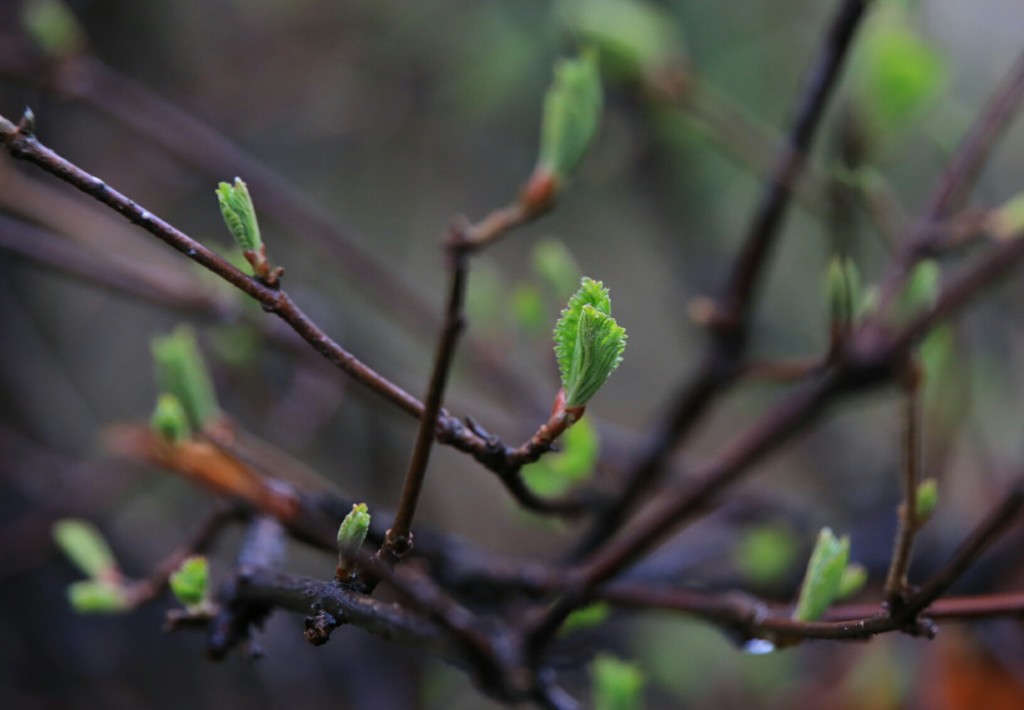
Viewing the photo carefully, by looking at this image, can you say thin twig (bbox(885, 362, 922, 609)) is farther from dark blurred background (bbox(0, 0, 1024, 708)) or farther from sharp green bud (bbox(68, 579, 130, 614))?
sharp green bud (bbox(68, 579, 130, 614))

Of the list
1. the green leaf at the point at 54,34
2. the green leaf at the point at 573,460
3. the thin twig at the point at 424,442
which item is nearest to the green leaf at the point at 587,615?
the green leaf at the point at 573,460

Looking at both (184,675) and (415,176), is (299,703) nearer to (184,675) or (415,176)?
(184,675)

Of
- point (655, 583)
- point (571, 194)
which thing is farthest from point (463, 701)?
point (571, 194)

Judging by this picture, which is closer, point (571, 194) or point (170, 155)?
point (170, 155)

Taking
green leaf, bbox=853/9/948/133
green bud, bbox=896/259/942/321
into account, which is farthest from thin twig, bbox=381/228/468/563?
green leaf, bbox=853/9/948/133

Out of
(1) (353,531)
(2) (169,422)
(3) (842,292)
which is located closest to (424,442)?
(1) (353,531)
